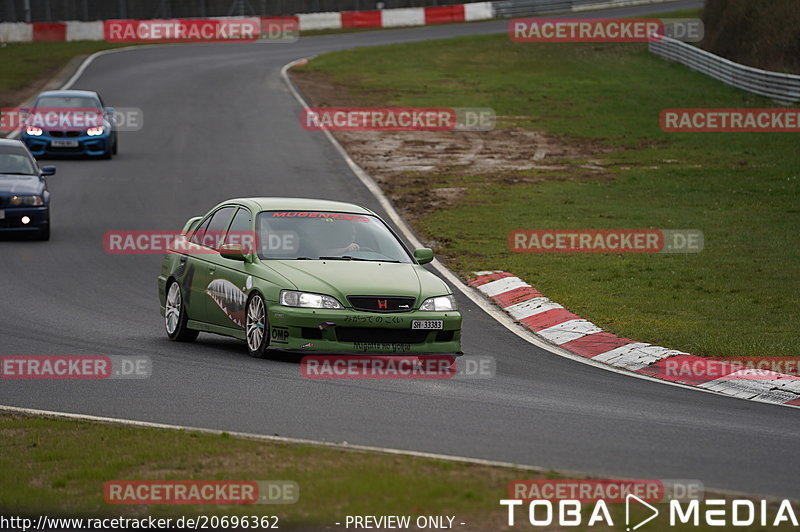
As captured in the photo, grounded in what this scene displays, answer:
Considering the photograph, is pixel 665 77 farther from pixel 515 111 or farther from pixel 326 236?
pixel 326 236

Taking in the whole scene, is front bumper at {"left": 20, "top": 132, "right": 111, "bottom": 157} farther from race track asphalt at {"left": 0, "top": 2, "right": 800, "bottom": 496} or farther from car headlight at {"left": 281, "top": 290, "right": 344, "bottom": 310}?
car headlight at {"left": 281, "top": 290, "right": 344, "bottom": 310}

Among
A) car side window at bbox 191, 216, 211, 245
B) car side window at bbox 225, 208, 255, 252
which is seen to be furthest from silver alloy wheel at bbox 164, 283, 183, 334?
car side window at bbox 225, 208, 255, 252

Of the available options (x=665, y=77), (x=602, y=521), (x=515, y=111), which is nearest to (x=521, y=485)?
(x=602, y=521)

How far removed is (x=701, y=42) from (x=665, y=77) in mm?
7305

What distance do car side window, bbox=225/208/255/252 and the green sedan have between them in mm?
14

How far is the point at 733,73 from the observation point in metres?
43.5

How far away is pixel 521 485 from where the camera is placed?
6.84 meters

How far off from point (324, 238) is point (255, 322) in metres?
1.14

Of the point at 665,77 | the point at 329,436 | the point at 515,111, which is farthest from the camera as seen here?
the point at 665,77

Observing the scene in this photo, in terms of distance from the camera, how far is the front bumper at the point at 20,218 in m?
21.0
